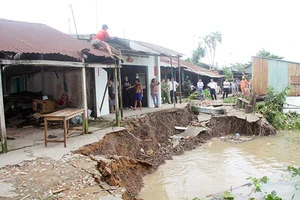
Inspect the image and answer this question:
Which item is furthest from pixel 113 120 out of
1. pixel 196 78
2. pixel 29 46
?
pixel 196 78

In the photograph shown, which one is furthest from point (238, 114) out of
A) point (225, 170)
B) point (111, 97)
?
point (111, 97)

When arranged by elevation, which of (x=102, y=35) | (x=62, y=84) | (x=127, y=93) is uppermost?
(x=102, y=35)

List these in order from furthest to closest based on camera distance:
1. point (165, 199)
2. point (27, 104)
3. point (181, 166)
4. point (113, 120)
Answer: point (27, 104)
point (113, 120)
point (181, 166)
point (165, 199)

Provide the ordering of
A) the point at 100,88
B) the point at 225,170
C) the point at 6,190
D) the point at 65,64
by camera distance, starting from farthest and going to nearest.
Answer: the point at 100,88 → the point at 225,170 → the point at 65,64 → the point at 6,190

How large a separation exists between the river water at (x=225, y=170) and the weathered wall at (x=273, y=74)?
4.53 m

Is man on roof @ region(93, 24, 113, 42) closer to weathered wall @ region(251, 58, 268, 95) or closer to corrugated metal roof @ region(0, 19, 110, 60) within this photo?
corrugated metal roof @ region(0, 19, 110, 60)

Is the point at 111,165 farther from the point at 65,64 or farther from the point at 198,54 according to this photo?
the point at 198,54

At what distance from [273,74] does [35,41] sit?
1353 cm

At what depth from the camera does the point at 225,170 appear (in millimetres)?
8555

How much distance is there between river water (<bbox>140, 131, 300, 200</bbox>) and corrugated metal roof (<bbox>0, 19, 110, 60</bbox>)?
4440 millimetres

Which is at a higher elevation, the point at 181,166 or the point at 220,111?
the point at 220,111

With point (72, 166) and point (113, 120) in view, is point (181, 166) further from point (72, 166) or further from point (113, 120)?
point (72, 166)

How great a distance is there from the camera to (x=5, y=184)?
15.9ft

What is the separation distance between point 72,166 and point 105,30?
663 centimetres
